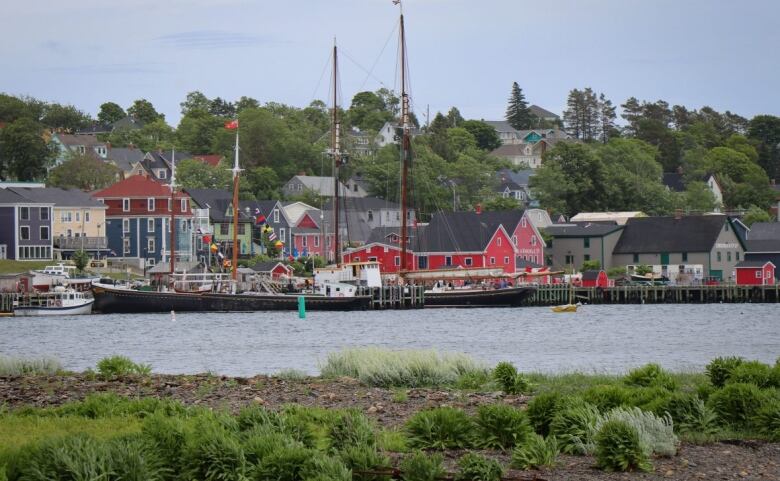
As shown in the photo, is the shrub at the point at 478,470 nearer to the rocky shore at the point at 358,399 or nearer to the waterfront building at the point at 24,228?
the rocky shore at the point at 358,399

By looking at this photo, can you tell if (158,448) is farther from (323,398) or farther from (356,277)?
(356,277)

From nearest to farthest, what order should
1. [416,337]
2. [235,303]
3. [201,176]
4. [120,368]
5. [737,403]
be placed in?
[737,403]
[120,368]
[416,337]
[235,303]
[201,176]

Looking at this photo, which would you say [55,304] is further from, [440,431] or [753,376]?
[440,431]

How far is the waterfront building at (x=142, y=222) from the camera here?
126 m

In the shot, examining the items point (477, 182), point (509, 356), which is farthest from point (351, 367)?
point (477, 182)

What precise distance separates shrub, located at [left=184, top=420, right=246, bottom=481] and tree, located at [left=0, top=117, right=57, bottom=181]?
13877 cm

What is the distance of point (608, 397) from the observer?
63.0 ft

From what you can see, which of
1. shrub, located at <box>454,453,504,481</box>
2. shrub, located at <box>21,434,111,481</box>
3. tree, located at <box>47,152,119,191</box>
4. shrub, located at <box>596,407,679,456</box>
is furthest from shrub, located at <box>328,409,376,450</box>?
tree, located at <box>47,152,119,191</box>

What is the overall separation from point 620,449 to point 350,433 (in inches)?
123

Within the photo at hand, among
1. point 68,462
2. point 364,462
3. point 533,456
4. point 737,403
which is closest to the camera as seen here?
point 68,462

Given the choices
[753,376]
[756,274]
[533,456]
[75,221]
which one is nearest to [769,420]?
[753,376]

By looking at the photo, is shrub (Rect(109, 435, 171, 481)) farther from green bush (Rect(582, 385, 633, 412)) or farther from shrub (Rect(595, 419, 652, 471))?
green bush (Rect(582, 385, 633, 412))

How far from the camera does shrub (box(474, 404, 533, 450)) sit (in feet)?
56.3

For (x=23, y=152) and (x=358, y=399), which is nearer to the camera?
(x=358, y=399)
